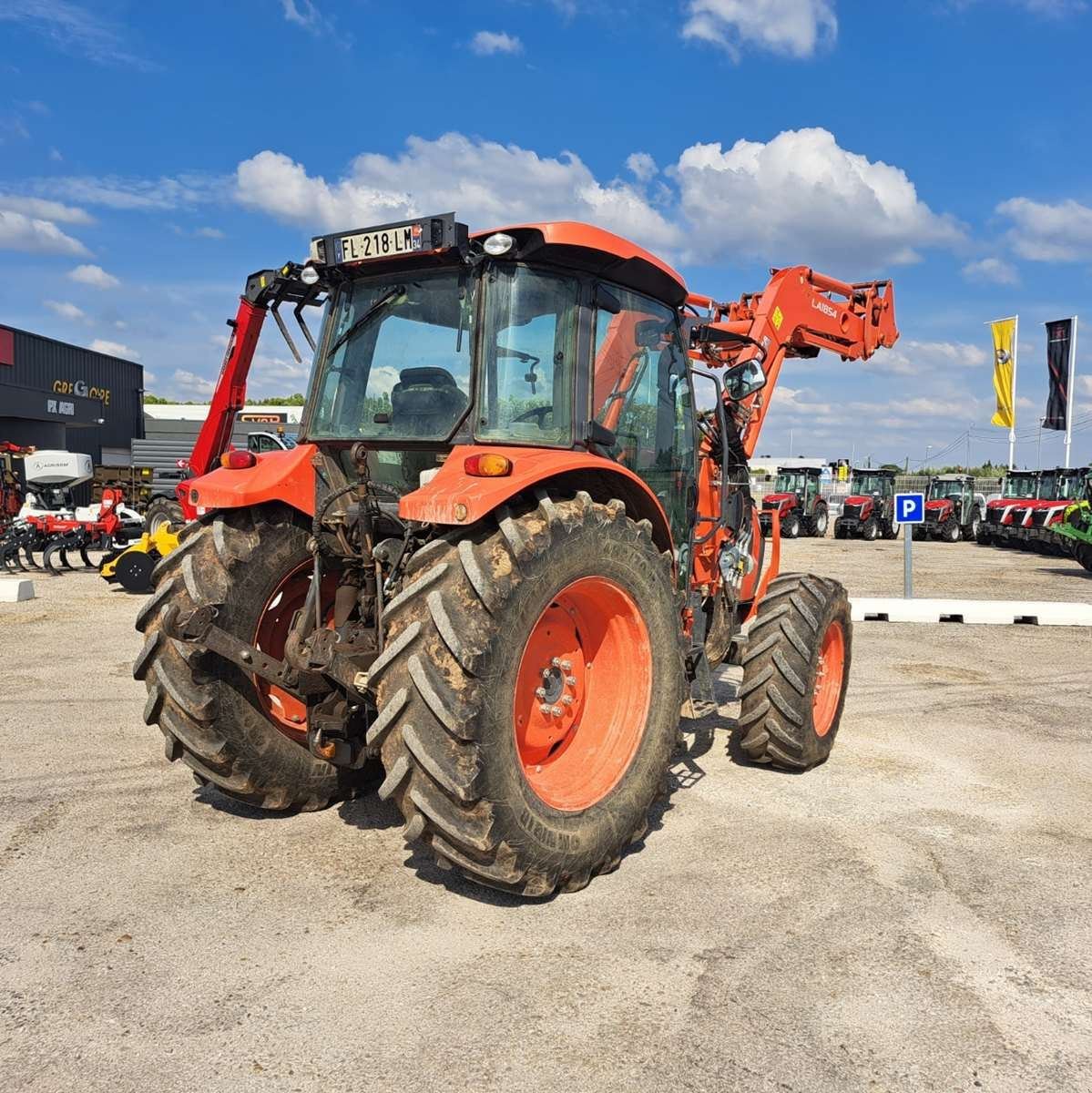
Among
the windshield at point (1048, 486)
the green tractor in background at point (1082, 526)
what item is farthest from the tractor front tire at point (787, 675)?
the windshield at point (1048, 486)

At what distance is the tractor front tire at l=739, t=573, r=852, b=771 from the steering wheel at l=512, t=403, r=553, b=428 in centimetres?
193

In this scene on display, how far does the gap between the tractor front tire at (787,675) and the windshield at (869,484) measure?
2815 cm

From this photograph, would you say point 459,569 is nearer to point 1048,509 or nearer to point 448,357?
point 448,357

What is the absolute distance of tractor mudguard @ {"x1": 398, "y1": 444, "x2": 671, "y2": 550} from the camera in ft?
10.8

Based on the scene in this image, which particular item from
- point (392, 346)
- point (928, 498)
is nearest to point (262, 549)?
point (392, 346)

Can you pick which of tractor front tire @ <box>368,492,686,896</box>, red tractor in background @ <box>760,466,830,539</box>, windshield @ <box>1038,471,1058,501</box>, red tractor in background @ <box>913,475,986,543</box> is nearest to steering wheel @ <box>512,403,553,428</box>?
tractor front tire @ <box>368,492,686,896</box>

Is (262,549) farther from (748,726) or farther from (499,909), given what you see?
(748,726)

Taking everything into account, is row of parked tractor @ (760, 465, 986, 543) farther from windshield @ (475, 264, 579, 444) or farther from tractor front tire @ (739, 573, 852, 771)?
windshield @ (475, 264, 579, 444)

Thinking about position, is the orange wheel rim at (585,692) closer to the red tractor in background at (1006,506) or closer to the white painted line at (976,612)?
the white painted line at (976,612)

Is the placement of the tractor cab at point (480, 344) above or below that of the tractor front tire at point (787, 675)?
above

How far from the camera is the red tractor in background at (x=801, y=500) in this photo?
29.5 metres

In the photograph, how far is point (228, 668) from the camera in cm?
405

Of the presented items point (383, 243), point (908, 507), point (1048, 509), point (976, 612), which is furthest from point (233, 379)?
point (1048, 509)

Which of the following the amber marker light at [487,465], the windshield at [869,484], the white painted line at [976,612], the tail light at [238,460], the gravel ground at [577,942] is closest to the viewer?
the gravel ground at [577,942]
